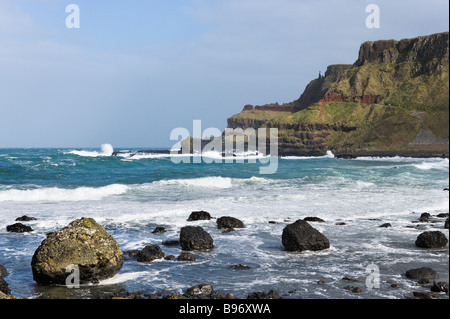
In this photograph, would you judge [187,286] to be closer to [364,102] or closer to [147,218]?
[147,218]

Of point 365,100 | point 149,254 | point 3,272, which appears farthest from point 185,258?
point 365,100

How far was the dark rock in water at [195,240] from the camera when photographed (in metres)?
13.8

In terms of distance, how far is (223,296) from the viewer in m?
8.68

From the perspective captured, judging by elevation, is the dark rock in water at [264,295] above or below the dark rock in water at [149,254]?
above

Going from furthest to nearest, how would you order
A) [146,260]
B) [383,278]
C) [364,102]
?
[364,102] → [146,260] → [383,278]

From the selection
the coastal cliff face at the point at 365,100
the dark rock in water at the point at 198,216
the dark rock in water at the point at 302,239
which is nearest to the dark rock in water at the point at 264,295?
the dark rock in water at the point at 302,239

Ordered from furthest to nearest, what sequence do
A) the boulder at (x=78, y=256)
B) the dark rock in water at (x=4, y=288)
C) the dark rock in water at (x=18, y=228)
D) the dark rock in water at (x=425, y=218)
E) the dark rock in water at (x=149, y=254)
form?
the dark rock in water at (x=425, y=218) < the dark rock in water at (x=18, y=228) < the dark rock in water at (x=149, y=254) < the boulder at (x=78, y=256) < the dark rock in water at (x=4, y=288)

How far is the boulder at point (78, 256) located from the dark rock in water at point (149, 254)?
151cm

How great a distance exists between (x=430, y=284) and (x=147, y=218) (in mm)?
13928

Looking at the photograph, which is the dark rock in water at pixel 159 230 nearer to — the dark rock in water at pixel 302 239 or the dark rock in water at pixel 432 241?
the dark rock in water at pixel 302 239

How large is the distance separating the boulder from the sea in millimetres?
332

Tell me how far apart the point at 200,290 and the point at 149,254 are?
3.66 metres

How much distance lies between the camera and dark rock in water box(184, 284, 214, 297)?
9078 millimetres
